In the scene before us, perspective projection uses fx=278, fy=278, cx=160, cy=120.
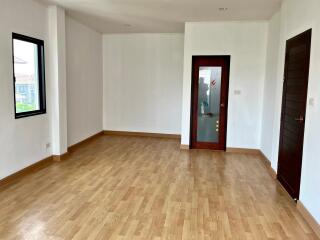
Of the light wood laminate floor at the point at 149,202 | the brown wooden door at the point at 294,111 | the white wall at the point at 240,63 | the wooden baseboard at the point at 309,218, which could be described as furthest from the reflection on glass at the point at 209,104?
the wooden baseboard at the point at 309,218

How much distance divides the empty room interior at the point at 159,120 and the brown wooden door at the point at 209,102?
24 millimetres

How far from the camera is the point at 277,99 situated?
4.53m

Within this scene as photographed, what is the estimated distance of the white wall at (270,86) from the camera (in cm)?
502

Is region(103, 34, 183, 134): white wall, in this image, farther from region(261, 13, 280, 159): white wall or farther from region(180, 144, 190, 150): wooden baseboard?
region(261, 13, 280, 159): white wall

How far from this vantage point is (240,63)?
6.00m

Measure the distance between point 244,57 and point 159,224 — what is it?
4274mm

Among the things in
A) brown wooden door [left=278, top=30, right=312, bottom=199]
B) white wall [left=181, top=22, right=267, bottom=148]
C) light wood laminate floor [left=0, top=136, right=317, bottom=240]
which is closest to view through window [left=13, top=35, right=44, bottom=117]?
light wood laminate floor [left=0, top=136, right=317, bottom=240]

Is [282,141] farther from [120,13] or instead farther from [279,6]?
[120,13]

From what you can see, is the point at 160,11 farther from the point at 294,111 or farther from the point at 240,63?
the point at 294,111

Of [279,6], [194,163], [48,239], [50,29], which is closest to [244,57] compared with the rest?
[279,6]

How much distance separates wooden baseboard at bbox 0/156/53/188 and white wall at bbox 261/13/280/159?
→ 4087mm

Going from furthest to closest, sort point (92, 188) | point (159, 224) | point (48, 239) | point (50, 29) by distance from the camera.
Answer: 1. point (50, 29)
2. point (92, 188)
3. point (159, 224)
4. point (48, 239)

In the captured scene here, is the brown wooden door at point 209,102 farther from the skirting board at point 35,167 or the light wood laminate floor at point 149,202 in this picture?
the skirting board at point 35,167

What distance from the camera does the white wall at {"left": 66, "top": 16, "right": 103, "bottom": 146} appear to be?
6055 mm
